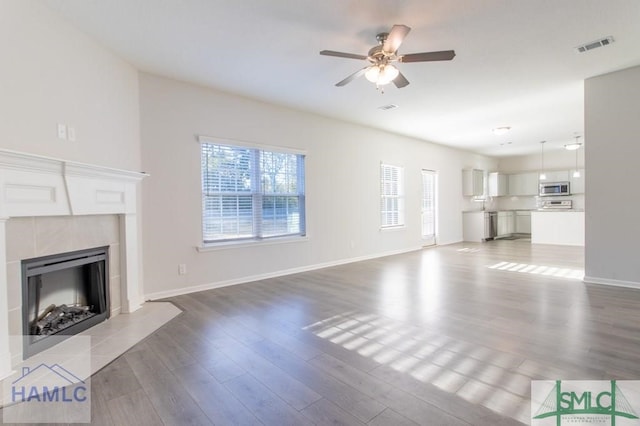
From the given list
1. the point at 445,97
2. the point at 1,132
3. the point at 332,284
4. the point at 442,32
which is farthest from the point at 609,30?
the point at 1,132

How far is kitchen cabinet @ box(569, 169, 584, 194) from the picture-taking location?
9.50m

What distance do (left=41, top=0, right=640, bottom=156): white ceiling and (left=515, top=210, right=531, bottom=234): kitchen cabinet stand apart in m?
6.90

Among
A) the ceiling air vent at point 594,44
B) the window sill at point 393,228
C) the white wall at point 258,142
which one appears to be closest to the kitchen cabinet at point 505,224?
the white wall at point 258,142

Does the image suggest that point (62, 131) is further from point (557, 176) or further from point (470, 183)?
point (557, 176)

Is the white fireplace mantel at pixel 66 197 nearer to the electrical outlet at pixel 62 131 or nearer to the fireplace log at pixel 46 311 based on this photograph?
the electrical outlet at pixel 62 131

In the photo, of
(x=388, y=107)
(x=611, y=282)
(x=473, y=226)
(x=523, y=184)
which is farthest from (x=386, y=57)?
(x=523, y=184)

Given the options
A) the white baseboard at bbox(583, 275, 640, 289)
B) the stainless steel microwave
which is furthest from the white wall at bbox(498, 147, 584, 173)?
the white baseboard at bbox(583, 275, 640, 289)

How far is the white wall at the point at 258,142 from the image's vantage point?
155 inches

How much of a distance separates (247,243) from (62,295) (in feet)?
7.40

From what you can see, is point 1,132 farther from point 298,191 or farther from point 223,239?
point 298,191

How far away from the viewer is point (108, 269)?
3.23 metres

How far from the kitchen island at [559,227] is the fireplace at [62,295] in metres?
10.1

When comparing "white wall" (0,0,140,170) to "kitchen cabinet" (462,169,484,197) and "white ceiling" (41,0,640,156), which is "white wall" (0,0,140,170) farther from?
"kitchen cabinet" (462,169,484,197)

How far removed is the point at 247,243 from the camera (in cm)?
474
